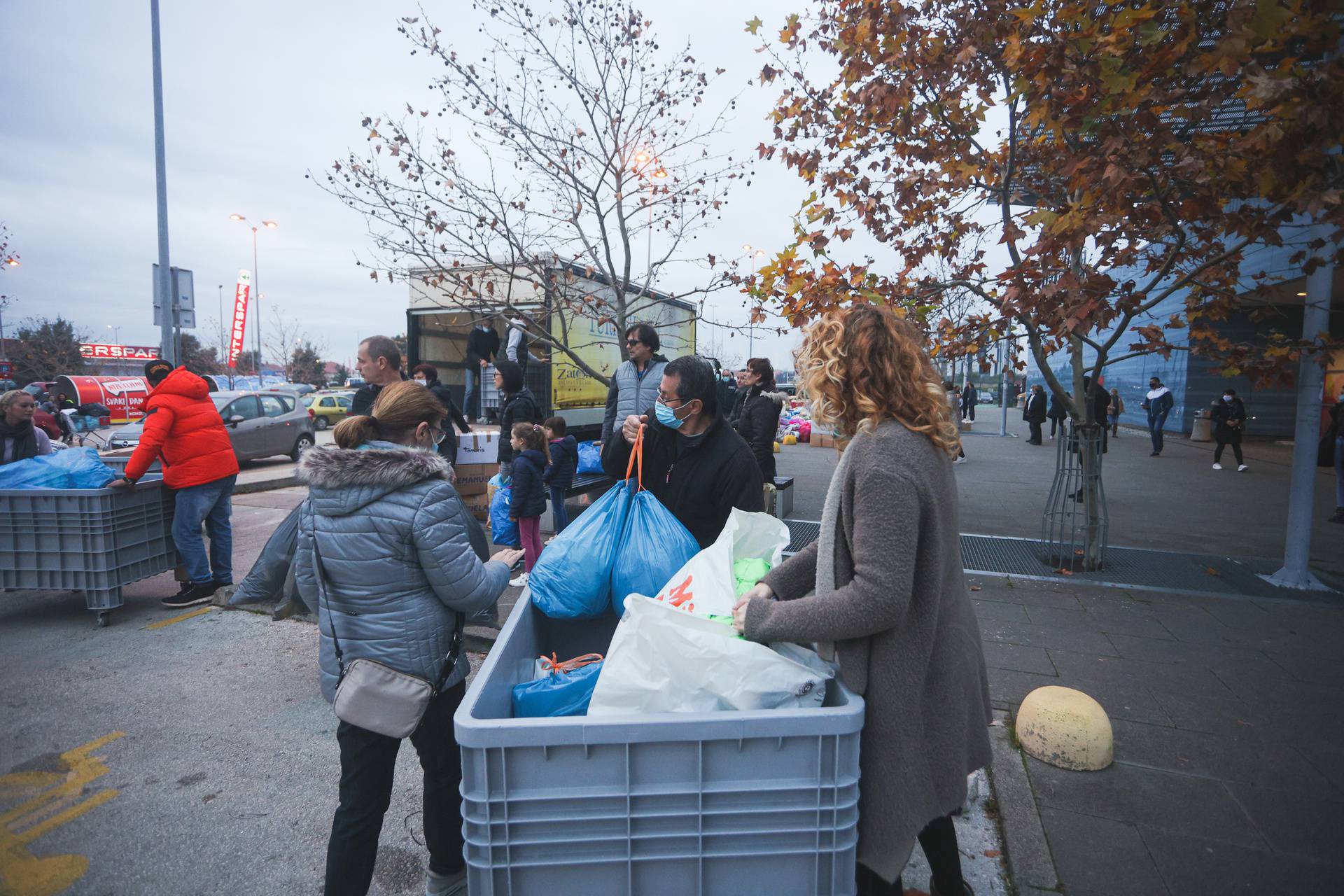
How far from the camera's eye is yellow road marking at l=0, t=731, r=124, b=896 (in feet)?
8.46

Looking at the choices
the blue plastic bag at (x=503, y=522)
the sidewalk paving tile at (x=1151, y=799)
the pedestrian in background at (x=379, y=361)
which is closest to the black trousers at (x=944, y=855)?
the sidewalk paving tile at (x=1151, y=799)

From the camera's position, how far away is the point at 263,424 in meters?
14.4

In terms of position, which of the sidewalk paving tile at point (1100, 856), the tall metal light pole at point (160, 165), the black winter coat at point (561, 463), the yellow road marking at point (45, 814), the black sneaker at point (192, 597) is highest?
the tall metal light pole at point (160, 165)

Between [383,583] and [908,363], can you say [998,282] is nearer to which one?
[908,363]

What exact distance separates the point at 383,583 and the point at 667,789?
128 centimetres

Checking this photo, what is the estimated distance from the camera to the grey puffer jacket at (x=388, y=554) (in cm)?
213

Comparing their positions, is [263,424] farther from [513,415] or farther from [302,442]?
[513,415]

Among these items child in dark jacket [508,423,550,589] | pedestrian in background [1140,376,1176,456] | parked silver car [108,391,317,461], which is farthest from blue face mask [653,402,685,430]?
pedestrian in background [1140,376,1176,456]

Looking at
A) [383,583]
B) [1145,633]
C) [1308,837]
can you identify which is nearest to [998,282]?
[1145,633]

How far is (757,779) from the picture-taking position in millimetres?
1316

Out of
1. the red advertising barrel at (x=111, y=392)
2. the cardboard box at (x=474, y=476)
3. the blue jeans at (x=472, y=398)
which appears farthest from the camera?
the red advertising barrel at (x=111, y=392)

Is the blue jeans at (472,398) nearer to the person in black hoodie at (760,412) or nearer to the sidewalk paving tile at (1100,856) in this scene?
the person in black hoodie at (760,412)

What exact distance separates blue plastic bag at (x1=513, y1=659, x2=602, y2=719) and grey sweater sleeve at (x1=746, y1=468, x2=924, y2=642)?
48 centimetres

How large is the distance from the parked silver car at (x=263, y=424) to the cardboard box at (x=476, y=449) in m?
6.42
